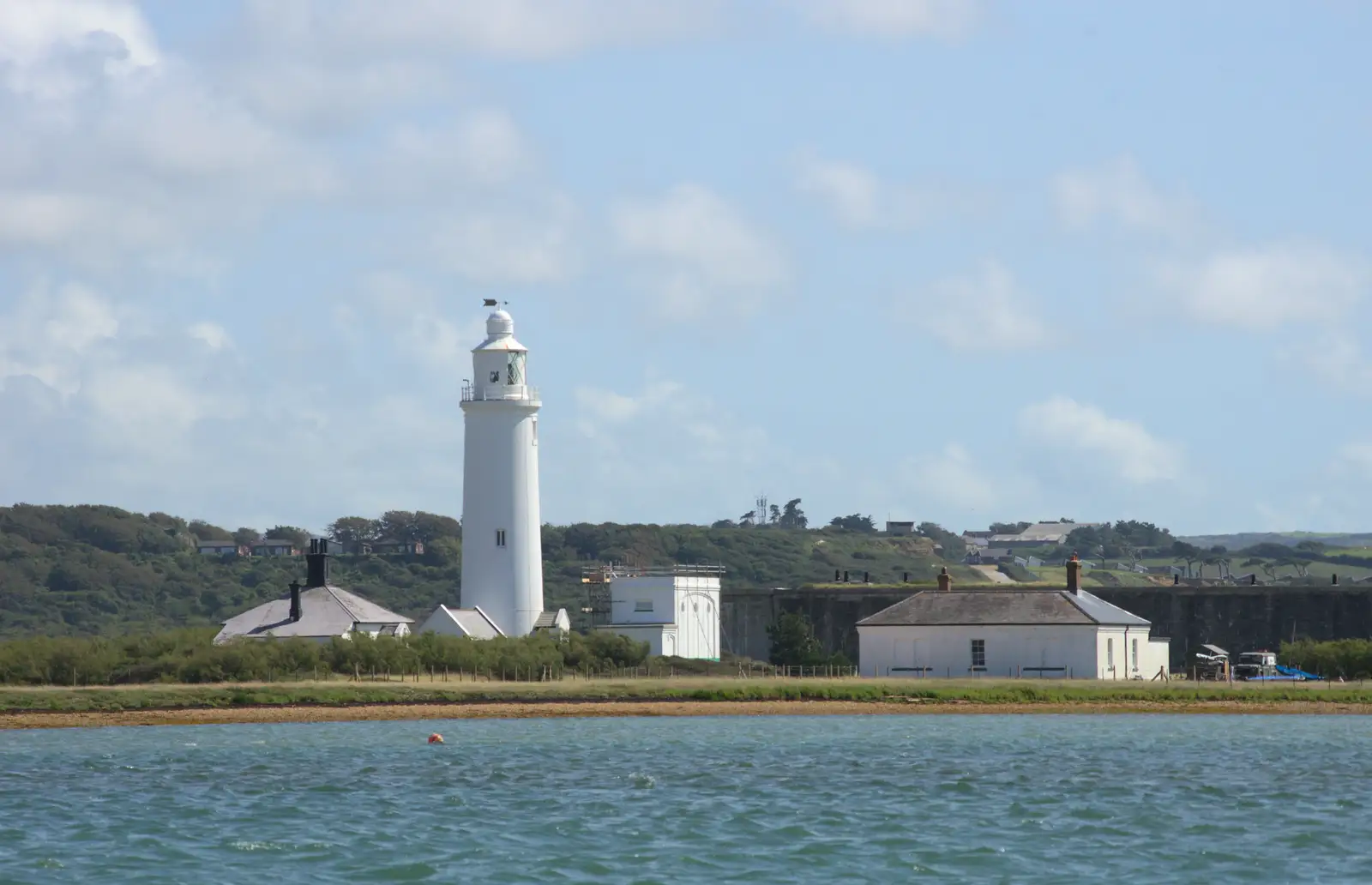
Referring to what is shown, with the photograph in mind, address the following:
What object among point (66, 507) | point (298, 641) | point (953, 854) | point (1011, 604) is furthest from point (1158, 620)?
point (66, 507)

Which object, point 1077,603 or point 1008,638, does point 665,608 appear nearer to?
point 1008,638

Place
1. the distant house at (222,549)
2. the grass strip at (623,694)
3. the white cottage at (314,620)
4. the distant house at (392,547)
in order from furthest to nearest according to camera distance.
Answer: the distant house at (222,549), the distant house at (392,547), the white cottage at (314,620), the grass strip at (623,694)

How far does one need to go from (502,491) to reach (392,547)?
232ft

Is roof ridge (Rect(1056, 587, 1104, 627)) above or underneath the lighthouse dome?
underneath

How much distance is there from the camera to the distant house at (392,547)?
127 meters

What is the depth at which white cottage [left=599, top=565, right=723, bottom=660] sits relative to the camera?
64062mm

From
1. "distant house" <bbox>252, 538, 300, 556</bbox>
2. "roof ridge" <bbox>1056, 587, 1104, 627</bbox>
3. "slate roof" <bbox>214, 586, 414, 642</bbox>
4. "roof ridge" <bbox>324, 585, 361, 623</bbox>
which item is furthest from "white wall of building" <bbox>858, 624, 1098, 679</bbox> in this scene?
"distant house" <bbox>252, 538, 300, 556</bbox>

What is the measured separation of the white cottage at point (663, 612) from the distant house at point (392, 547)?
6209cm

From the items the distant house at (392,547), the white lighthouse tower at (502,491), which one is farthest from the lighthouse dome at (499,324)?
the distant house at (392,547)

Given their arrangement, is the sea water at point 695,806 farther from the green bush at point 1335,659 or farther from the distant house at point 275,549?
the distant house at point 275,549

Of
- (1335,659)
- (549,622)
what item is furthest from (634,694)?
(1335,659)

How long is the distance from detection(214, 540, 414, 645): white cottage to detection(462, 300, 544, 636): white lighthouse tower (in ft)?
8.80

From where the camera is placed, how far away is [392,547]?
129500 mm

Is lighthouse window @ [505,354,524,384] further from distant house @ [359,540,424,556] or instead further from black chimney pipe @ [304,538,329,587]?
distant house @ [359,540,424,556]
